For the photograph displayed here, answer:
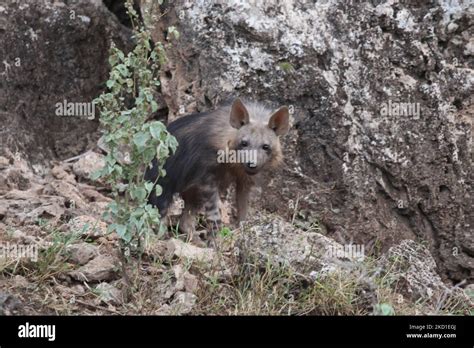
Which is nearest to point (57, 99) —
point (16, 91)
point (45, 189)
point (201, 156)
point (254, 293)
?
point (16, 91)

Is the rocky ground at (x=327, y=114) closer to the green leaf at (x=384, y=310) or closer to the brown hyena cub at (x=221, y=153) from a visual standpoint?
the brown hyena cub at (x=221, y=153)

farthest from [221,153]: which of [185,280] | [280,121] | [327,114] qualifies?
[185,280]

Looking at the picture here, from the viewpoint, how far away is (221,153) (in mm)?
8500

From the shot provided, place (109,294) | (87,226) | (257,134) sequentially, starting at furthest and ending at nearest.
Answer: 1. (257,134)
2. (87,226)
3. (109,294)

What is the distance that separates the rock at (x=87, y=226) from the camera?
738 centimetres

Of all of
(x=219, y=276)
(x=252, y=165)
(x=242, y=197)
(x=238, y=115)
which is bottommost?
(x=219, y=276)

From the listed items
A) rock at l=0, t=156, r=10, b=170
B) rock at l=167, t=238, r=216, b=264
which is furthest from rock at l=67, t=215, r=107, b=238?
rock at l=0, t=156, r=10, b=170

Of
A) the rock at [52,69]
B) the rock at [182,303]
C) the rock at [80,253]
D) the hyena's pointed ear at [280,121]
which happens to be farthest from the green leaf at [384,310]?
the rock at [52,69]

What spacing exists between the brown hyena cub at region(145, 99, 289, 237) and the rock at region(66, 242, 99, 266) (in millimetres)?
1689

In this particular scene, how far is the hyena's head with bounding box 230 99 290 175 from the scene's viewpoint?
27.0ft

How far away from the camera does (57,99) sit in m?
9.29

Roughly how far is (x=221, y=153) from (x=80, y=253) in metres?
1.97

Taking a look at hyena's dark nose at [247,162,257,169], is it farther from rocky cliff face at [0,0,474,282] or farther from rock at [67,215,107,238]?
rock at [67,215,107,238]

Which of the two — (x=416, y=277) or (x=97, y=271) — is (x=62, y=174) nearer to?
(x=97, y=271)
